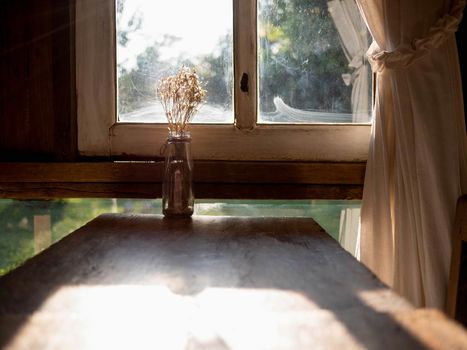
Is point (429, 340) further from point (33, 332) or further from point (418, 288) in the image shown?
point (418, 288)

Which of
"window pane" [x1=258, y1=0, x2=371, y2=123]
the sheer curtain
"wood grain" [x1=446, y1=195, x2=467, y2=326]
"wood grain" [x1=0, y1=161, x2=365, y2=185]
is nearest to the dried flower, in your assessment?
"wood grain" [x1=0, y1=161, x2=365, y2=185]

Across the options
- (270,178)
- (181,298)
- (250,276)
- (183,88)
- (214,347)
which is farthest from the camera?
(270,178)

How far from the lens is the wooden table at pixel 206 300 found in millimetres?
545

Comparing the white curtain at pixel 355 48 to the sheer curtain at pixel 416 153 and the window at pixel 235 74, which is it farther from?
the sheer curtain at pixel 416 153

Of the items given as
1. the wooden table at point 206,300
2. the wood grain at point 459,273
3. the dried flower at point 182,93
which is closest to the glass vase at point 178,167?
the dried flower at point 182,93

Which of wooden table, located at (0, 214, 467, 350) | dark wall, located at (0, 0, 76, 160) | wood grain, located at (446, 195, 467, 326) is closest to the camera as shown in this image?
wooden table, located at (0, 214, 467, 350)

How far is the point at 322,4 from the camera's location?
5.79 ft

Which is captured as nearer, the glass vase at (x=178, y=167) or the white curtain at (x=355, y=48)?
the glass vase at (x=178, y=167)

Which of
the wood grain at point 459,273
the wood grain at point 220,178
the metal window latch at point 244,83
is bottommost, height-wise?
the wood grain at point 459,273

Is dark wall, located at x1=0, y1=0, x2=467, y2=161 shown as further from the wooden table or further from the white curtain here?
the white curtain

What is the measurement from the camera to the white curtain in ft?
5.77

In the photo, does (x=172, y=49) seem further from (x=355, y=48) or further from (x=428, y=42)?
(x=428, y=42)

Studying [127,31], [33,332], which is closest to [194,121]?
[127,31]

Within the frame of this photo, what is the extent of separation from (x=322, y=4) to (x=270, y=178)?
684mm
